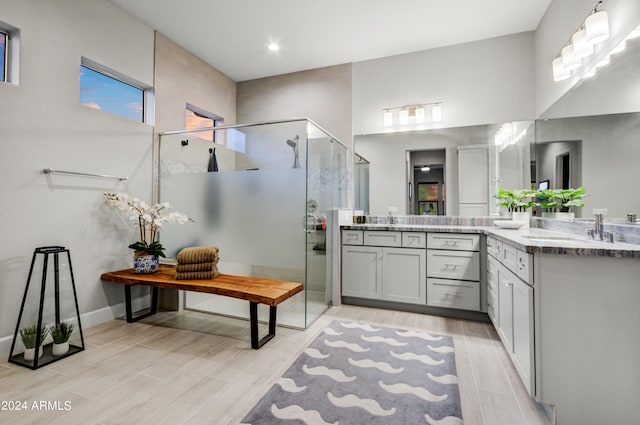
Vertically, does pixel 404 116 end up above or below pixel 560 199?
above

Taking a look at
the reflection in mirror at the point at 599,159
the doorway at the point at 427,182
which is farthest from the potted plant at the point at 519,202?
the doorway at the point at 427,182

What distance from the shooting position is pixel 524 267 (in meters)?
1.58

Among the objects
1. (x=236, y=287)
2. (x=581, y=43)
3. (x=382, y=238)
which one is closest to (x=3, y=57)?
(x=236, y=287)

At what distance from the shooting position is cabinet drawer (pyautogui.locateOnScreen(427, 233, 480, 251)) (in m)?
2.74

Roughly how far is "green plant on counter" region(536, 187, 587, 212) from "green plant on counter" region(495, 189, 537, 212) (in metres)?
0.10

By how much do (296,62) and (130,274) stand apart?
2.94 metres

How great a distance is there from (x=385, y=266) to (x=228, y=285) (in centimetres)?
155

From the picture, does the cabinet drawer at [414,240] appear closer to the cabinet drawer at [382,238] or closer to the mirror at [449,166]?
the cabinet drawer at [382,238]

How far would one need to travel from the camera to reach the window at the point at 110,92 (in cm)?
257

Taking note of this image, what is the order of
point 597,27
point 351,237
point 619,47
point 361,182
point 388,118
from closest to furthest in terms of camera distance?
point 619,47, point 597,27, point 351,237, point 388,118, point 361,182

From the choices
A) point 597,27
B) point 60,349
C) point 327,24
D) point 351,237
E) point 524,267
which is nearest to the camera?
point 524,267

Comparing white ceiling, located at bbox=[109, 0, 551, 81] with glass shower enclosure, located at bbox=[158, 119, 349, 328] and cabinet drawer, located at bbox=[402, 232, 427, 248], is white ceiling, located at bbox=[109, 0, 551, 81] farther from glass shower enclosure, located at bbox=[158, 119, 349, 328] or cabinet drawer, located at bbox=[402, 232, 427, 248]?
cabinet drawer, located at bbox=[402, 232, 427, 248]

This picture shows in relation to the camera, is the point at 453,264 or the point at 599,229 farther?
the point at 453,264

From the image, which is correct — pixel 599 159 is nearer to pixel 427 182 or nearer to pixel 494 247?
pixel 494 247
